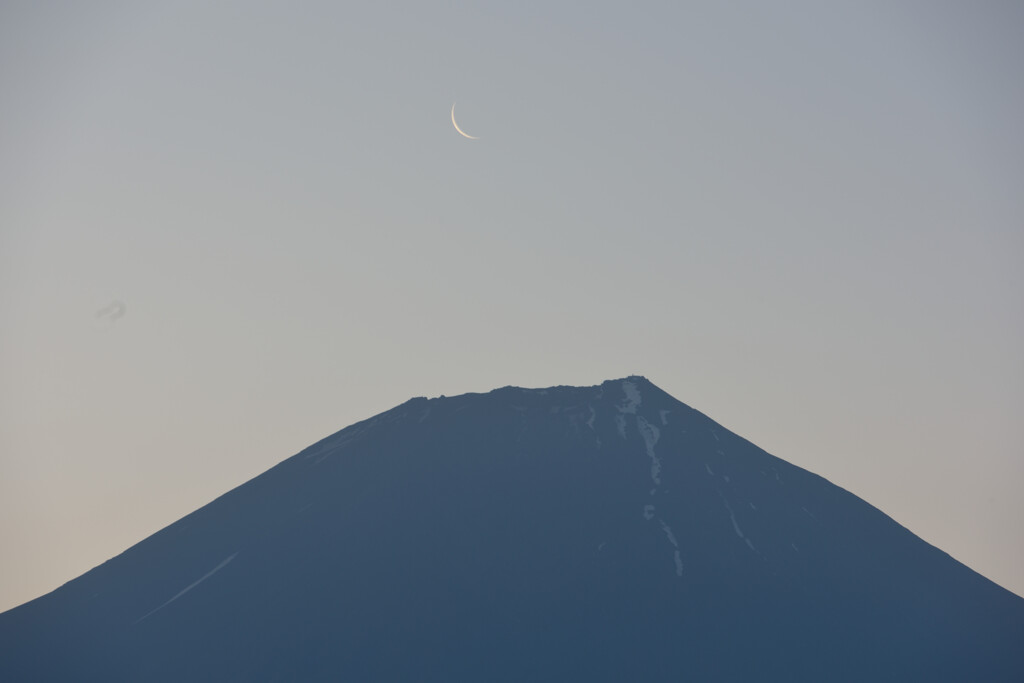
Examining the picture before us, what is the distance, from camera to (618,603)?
174 meters

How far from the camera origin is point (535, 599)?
175500 mm

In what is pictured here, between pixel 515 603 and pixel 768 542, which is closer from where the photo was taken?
Answer: pixel 515 603

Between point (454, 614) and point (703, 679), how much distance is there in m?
30.9

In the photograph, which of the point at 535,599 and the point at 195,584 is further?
the point at 195,584

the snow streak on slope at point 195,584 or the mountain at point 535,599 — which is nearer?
the mountain at point 535,599

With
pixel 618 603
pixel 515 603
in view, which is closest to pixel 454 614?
pixel 515 603

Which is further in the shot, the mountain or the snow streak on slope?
the snow streak on slope

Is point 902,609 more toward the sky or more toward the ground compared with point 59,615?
more toward the sky

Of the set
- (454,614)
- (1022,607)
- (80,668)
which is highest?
(1022,607)

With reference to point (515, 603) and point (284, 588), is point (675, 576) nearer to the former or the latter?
point (515, 603)

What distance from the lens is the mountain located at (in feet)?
547

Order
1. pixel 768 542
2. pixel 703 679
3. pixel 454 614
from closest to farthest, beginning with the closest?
pixel 703 679 < pixel 454 614 < pixel 768 542

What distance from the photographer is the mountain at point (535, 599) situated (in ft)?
547

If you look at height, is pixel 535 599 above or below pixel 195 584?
above
